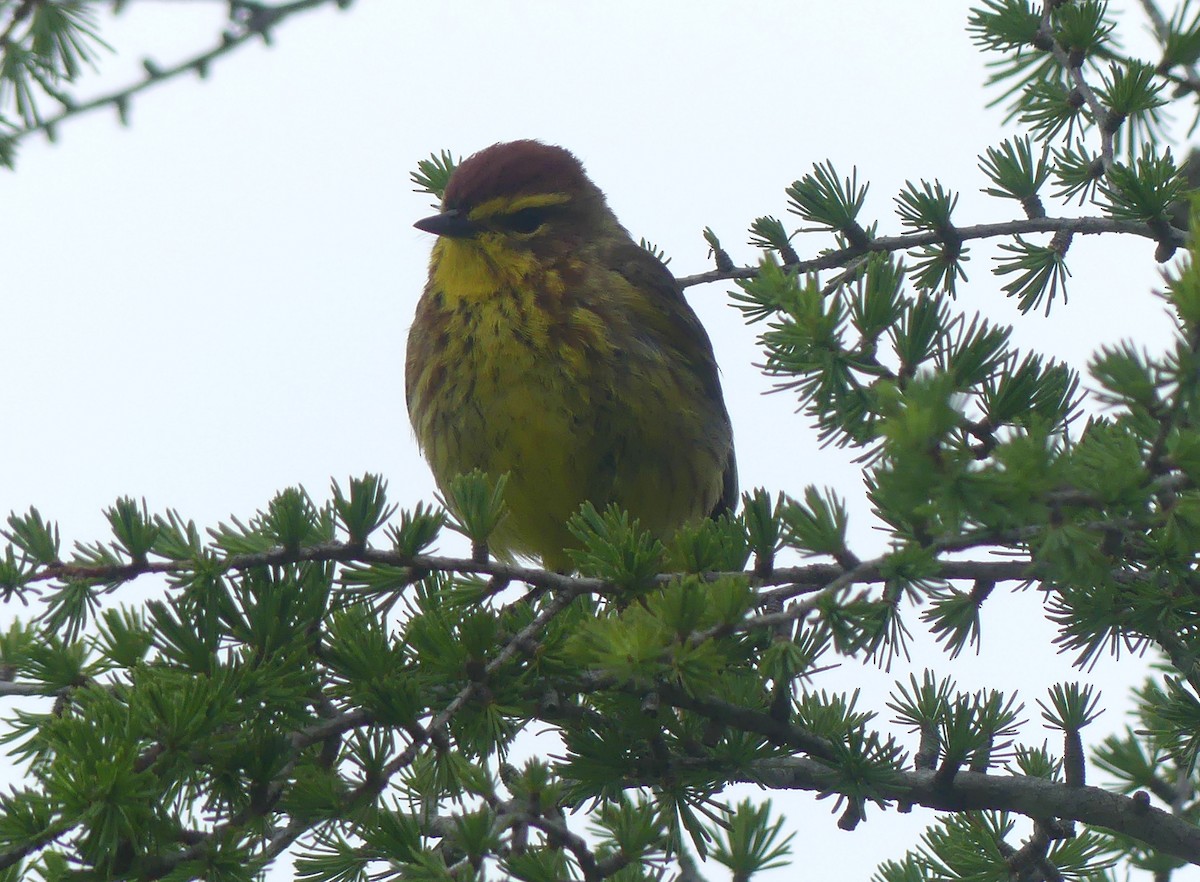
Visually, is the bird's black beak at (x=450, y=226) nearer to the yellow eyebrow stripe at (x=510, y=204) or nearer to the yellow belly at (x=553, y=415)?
the yellow eyebrow stripe at (x=510, y=204)

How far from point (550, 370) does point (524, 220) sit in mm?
812

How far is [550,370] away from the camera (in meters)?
3.98

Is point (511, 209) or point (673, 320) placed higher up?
point (511, 209)

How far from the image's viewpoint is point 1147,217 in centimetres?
275

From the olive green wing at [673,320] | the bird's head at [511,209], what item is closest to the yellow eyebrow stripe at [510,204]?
the bird's head at [511,209]

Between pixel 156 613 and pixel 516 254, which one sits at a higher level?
pixel 516 254

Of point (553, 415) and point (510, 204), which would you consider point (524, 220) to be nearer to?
point (510, 204)

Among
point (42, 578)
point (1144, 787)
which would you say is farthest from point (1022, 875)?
point (42, 578)

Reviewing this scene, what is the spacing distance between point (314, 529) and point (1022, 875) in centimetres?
165

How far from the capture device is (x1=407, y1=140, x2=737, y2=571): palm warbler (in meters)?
3.97

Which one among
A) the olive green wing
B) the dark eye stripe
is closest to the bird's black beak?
the dark eye stripe

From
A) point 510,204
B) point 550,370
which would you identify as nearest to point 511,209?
point 510,204

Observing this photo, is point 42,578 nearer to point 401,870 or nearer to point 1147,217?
point 401,870

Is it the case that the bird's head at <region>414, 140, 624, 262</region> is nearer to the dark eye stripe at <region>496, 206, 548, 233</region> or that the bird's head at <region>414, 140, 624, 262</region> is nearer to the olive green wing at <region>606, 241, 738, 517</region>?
the dark eye stripe at <region>496, 206, 548, 233</region>
